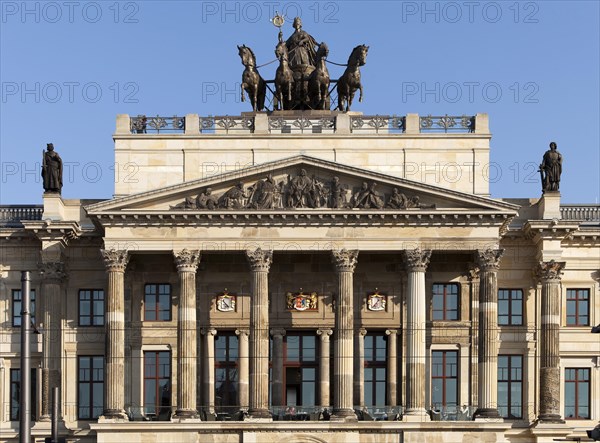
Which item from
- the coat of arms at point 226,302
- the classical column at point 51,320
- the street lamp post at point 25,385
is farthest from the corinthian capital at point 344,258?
the street lamp post at point 25,385

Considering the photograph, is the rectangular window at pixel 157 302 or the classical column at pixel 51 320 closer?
the classical column at pixel 51 320

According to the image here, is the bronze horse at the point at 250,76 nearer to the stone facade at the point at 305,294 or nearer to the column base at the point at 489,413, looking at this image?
the stone facade at the point at 305,294

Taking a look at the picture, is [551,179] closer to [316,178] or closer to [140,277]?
[316,178]

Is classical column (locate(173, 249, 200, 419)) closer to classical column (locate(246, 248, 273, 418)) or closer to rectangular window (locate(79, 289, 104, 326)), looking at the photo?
classical column (locate(246, 248, 273, 418))

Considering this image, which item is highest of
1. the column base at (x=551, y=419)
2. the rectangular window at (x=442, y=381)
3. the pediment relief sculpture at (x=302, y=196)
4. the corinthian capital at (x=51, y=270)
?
the pediment relief sculpture at (x=302, y=196)

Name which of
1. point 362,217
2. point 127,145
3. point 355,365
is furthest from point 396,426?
point 127,145

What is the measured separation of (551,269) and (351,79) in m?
14.5

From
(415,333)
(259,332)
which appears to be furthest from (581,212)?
(259,332)

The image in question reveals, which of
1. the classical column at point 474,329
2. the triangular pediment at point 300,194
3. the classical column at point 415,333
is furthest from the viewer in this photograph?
the classical column at point 474,329

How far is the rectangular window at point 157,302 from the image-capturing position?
76250 millimetres

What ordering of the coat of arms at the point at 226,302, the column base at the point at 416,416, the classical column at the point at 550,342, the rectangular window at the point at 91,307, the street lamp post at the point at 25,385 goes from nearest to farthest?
the street lamp post at the point at 25,385 → the column base at the point at 416,416 → the classical column at the point at 550,342 → the coat of arms at the point at 226,302 → the rectangular window at the point at 91,307

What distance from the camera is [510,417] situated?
76.1 meters

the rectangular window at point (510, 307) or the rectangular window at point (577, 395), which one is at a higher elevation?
the rectangular window at point (510, 307)

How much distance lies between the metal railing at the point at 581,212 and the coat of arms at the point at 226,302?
18728mm
